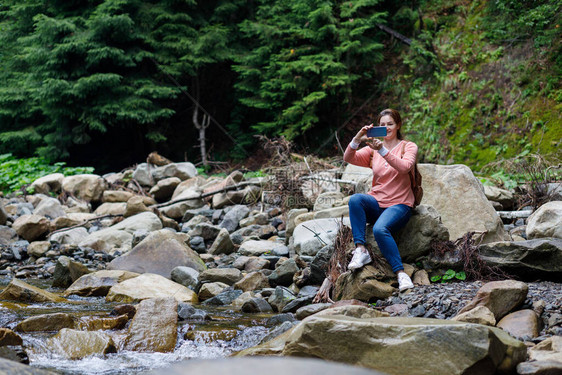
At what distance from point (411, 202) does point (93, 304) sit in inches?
127

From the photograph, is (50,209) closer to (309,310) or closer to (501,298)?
(309,310)

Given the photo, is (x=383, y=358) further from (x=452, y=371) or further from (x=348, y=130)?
(x=348, y=130)

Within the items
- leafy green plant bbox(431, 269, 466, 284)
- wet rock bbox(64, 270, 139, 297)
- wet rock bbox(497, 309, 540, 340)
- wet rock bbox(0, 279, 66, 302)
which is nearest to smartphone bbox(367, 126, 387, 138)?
leafy green plant bbox(431, 269, 466, 284)

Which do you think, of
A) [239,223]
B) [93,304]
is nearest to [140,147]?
[239,223]

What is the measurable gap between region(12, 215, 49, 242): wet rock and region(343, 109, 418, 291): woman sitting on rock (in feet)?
20.2

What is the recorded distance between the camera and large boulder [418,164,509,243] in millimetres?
5270

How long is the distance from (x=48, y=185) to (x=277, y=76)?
6687 millimetres

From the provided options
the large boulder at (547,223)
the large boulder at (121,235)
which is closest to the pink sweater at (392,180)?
the large boulder at (547,223)

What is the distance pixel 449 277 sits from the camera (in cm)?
457

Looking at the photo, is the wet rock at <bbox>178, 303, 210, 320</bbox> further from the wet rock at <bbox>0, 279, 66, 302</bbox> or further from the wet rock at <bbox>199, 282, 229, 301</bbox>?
the wet rock at <bbox>0, 279, 66, 302</bbox>

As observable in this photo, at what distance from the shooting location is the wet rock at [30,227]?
28.3ft

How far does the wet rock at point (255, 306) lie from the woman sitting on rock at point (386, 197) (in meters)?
0.91

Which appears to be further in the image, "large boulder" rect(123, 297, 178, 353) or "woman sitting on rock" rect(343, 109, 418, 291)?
"woman sitting on rock" rect(343, 109, 418, 291)

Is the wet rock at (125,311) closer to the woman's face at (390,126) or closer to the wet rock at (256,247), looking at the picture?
the wet rock at (256,247)
